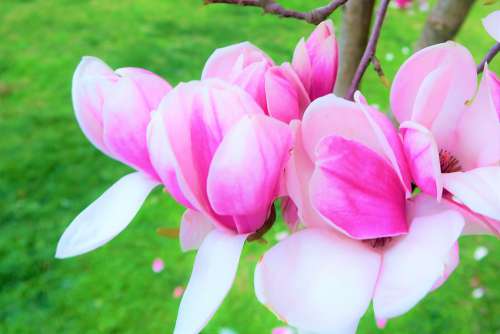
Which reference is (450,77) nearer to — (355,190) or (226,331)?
(355,190)

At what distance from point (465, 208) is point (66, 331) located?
5.12ft

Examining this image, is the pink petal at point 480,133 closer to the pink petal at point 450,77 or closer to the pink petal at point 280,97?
the pink petal at point 450,77

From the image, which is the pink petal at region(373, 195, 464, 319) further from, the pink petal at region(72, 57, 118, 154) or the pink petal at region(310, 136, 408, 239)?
A: the pink petal at region(72, 57, 118, 154)

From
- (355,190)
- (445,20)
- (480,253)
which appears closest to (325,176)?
(355,190)

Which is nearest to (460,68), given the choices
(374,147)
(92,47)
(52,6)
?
(374,147)

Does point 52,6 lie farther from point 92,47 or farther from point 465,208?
point 465,208

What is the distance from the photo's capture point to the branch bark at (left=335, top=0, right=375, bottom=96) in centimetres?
83

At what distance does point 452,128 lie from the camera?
36 centimetres

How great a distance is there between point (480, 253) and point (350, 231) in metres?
1.75

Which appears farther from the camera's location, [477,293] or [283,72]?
[477,293]

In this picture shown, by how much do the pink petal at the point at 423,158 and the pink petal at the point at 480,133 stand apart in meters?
0.05

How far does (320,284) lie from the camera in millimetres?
307

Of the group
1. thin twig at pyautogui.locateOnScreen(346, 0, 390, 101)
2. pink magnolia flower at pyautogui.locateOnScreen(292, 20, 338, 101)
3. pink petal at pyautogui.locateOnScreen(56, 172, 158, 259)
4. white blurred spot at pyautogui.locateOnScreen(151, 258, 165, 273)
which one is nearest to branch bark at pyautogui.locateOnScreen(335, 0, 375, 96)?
thin twig at pyautogui.locateOnScreen(346, 0, 390, 101)

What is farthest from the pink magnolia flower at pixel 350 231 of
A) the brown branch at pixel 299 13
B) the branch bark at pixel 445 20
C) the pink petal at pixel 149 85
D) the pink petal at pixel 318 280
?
the branch bark at pixel 445 20
